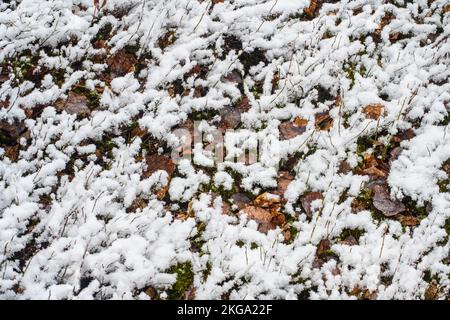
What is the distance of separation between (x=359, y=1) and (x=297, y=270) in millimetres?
3030

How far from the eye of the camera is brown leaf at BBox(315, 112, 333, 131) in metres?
3.62

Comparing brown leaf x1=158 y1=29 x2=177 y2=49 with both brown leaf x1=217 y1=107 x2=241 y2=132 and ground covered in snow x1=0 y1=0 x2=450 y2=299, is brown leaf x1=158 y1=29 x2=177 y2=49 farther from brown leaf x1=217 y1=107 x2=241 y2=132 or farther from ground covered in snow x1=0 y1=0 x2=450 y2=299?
brown leaf x1=217 y1=107 x2=241 y2=132

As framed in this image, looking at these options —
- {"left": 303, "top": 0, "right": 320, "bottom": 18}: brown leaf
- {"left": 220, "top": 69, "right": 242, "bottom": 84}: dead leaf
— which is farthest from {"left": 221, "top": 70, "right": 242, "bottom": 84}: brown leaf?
{"left": 303, "top": 0, "right": 320, "bottom": 18}: brown leaf

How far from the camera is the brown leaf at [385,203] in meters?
Result: 3.21

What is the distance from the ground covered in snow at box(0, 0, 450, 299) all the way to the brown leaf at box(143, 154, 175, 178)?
0.01 meters

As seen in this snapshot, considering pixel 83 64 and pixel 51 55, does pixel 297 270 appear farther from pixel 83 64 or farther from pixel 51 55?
pixel 51 55

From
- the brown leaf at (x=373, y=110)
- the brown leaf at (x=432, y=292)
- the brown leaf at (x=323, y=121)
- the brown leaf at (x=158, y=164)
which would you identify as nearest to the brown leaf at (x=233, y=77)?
the brown leaf at (x=323, y=121)

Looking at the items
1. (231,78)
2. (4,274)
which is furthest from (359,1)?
(4,274)

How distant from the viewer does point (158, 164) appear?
11.0 ft

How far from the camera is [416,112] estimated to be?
11.9ft

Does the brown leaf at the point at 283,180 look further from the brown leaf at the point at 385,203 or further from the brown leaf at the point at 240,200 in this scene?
the brown leaf at the point at 385,203

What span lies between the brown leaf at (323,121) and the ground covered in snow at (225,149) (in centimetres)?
1

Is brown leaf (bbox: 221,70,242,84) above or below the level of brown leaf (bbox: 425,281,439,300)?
above

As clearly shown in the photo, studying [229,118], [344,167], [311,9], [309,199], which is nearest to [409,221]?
[344,167]
